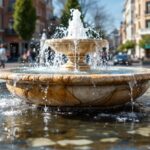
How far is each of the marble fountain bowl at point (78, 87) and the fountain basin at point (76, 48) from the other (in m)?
1.98

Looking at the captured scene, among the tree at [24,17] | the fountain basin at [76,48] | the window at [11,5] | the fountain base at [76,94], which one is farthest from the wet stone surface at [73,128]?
the window at [11,5]

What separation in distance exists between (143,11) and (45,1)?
59.3 feet

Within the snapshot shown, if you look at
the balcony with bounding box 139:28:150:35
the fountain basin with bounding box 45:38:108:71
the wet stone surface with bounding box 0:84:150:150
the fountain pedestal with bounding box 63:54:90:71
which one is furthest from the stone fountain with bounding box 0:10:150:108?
the balcony with bounding box 139:28:150:35

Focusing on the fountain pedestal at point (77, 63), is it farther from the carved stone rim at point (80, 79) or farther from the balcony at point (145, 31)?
the balcony at point (145, 31)

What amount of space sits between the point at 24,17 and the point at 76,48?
4518 cm

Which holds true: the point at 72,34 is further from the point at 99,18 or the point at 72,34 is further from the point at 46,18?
the point at 46,18

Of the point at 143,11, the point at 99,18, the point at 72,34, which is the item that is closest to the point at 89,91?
the point at 72,34

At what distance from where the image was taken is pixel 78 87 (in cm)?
847

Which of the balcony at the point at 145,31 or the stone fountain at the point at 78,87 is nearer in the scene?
the stone fountain at the point at 78,87

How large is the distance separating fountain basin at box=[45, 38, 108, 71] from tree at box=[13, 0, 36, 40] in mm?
44192

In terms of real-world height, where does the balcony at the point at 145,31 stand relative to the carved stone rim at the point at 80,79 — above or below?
above

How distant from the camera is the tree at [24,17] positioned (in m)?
54.9

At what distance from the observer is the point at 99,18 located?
65.1 metres

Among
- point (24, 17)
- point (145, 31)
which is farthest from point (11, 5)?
point (145, 31)
